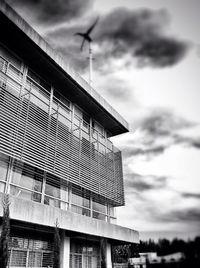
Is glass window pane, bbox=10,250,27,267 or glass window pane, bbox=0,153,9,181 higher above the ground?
glass window pane, bbox=0,153,9,181

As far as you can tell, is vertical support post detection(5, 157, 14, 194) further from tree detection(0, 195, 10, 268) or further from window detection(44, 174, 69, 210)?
window detection(44, 174, 69, 210)

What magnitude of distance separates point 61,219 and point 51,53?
8.68 m

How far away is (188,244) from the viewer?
176cm

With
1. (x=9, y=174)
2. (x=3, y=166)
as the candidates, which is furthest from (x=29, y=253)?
(x=3, y=166)

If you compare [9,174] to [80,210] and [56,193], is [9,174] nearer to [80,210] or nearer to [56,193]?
[56,193]

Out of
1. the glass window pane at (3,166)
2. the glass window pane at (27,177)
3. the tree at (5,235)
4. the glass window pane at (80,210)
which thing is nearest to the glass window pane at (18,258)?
the tree at (5,235)

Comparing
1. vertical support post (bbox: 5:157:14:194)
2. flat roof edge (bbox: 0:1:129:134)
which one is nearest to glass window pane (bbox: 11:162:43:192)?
vertical support post (bbox: 5:157:14:194)

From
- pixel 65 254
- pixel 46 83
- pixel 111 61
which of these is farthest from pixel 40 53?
pixel 65 254

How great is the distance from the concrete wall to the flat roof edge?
7.82 m

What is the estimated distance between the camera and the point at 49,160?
11.2m

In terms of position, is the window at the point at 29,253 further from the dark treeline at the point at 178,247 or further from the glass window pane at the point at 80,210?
the dark treeline at the point at 178,247

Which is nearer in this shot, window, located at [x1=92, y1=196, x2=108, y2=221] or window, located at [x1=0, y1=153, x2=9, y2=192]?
window, located at [x1=0, y1=153, x2=9, y2=192]

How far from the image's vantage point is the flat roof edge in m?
10.5

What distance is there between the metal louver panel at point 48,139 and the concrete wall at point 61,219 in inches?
74.5
